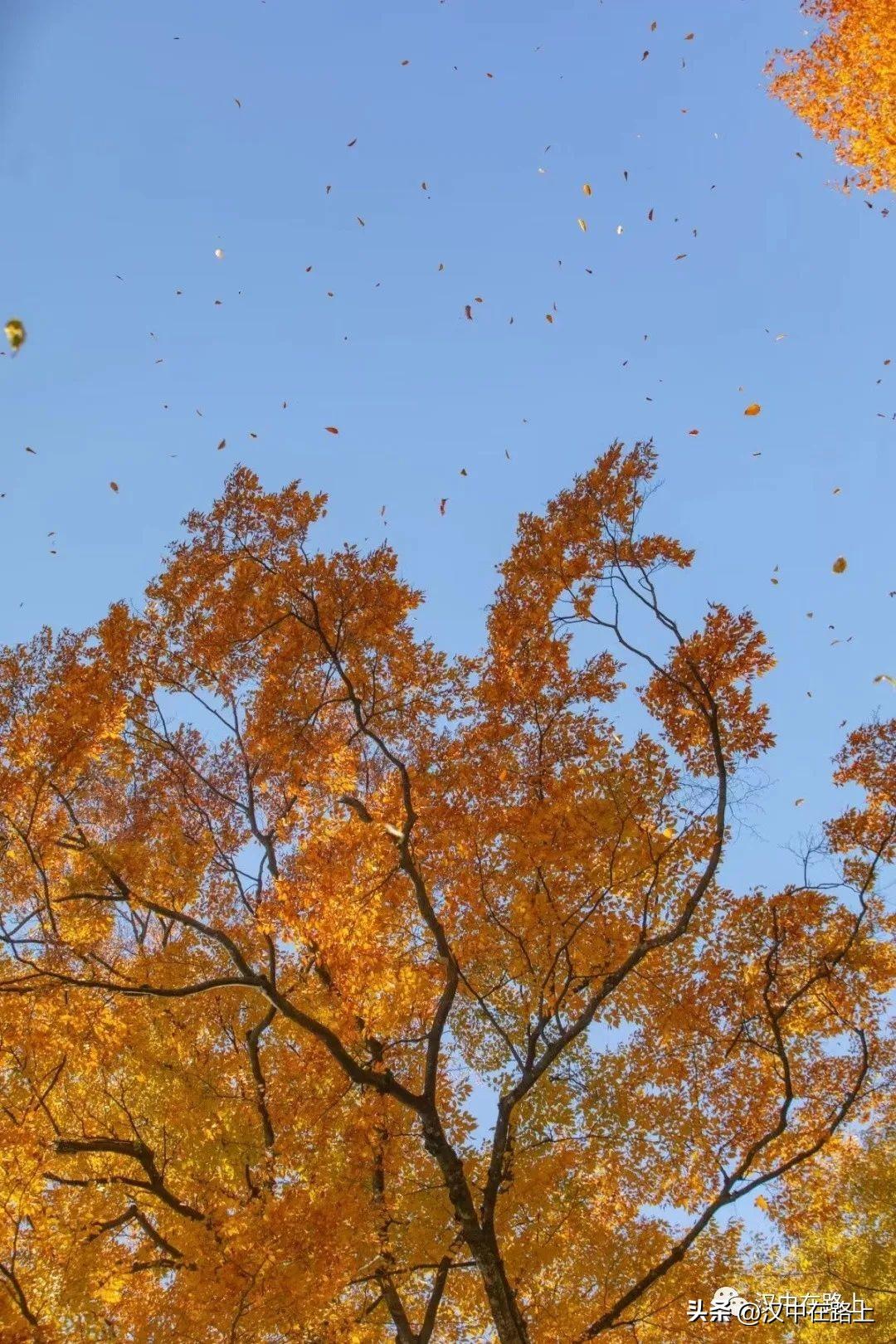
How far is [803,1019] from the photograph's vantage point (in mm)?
10578

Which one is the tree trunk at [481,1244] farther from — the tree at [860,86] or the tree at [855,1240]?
the tree at [860,86]

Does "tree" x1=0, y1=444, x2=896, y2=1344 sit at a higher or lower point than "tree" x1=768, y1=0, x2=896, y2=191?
lower

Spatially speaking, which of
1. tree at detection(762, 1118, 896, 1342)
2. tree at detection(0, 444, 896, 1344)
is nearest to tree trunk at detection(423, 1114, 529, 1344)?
tree at detection(0, 444, 896, 1344)

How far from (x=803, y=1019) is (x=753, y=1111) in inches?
58.1

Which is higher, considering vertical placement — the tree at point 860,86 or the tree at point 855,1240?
the tree at point 860,86

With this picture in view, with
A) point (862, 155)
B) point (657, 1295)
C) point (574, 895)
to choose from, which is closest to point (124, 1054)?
point (574, 895)

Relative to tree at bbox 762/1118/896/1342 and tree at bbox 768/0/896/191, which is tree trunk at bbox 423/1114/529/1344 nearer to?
tree at bbox 762/1118/896/1342

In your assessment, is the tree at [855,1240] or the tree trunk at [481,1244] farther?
the tree at [855,1240]

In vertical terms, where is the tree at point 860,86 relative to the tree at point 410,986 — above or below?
above

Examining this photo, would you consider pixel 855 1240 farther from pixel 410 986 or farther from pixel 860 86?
pixel 860 86

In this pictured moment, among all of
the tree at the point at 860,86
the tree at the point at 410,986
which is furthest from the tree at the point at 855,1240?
the tree at the point at 860,86

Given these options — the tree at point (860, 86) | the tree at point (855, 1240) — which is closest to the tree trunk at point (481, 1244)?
the tree at point (855, 1240)

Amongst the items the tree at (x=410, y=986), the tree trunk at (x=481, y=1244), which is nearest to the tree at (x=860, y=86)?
the tree at (x=410, y=986)

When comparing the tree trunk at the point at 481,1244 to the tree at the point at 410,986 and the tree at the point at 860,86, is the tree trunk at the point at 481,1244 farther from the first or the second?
the tree at the point at 860,86
